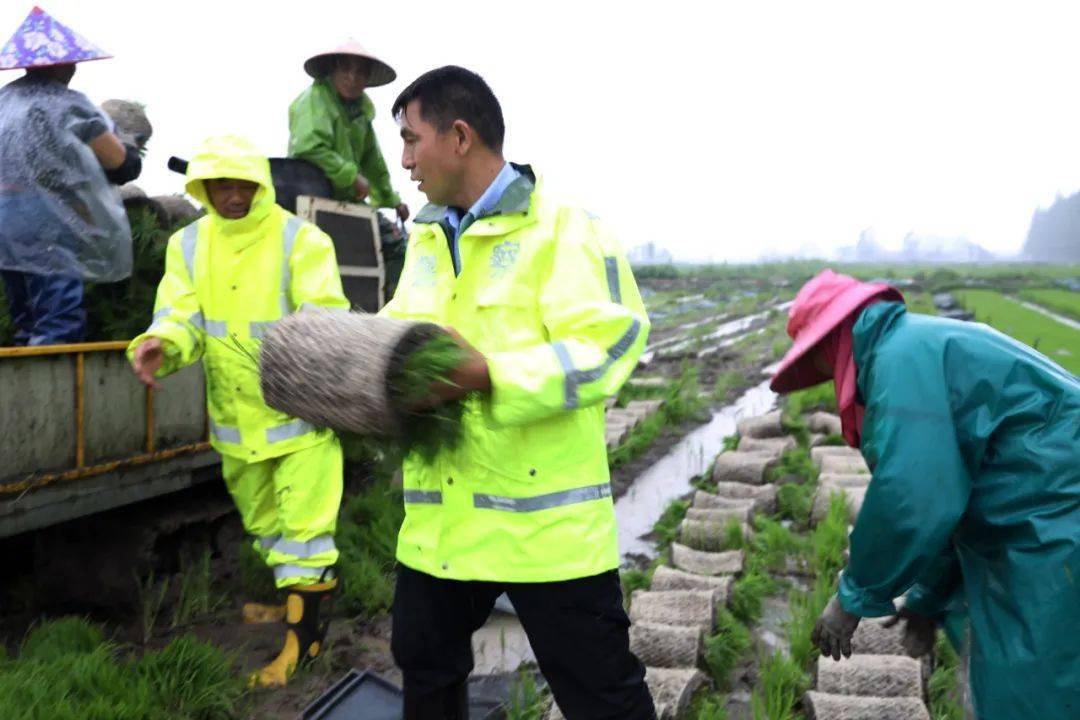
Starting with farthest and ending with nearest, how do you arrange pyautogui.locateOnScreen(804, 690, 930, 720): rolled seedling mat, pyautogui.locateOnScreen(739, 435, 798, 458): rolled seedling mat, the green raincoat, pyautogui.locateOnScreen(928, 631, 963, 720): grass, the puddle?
pyautogui.locateOnScreen(739, 435, 798, 458): rolled seedling mat < the puddle < the green raincoat < pyautogui.locateOnScreen(928, 631, 963, 720): grass < pyautogui.locateOnScreen(804, 690, 930, 720): rolled seedling mat

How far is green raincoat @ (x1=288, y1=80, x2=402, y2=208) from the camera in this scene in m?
4.88

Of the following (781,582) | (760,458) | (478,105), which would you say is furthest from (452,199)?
(760,458)

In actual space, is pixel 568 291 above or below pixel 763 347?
above

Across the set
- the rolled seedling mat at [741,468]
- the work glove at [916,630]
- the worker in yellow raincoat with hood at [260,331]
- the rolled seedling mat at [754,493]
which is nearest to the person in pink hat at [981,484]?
the work glove at [916,630]

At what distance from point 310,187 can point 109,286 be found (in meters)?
1.19

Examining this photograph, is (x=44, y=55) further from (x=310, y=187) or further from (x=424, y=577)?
(x=424, y=577)

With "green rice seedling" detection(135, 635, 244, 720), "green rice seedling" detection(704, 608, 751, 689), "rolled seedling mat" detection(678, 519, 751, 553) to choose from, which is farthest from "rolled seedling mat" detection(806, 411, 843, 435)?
"green rice seedling" detection(135, 635, 244, 720)

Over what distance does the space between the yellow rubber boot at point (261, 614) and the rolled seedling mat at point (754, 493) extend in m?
3.12

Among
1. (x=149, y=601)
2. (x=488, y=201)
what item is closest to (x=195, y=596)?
(x=149, y=601)

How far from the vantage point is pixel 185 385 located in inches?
161

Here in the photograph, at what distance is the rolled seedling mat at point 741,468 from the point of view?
21.1 feet

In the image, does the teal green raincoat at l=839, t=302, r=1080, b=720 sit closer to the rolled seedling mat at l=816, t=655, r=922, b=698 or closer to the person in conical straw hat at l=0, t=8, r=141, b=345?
the rolled seedling mat at l=816, t=655, r=922, b=698

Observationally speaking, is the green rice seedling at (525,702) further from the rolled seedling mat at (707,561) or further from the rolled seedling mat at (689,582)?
the rolled seedling mat at (707,561)

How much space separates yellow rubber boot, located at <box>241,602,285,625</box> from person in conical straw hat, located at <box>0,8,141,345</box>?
141 centimetres
